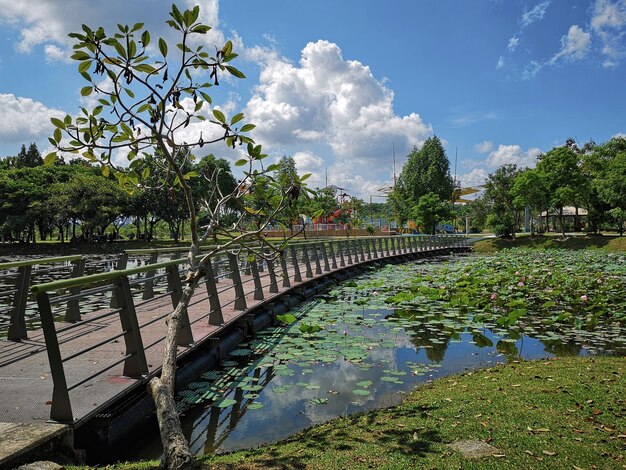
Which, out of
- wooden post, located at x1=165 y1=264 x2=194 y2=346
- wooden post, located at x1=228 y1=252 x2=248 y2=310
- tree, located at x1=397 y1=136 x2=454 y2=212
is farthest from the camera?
tree, located at x1=397 y1=136 x2=454 y2=212

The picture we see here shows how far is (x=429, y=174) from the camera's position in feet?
164

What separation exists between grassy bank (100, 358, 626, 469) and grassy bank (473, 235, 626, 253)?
29.5 meters

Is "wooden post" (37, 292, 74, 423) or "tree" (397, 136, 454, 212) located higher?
"tree" (397, 136, 454, 212)

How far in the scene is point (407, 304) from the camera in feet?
35.3

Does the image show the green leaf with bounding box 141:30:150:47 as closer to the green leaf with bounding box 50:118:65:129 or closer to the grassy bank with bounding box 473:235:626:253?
the green leaf with bounding box 50:118:65:129

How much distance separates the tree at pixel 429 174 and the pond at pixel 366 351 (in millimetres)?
39255

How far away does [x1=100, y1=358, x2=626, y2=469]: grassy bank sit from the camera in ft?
9.42

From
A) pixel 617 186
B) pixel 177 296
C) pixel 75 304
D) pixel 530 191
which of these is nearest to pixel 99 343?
pixel 177 296

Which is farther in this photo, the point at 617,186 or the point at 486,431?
the point at 617,186

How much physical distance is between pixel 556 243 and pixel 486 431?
34.1 m

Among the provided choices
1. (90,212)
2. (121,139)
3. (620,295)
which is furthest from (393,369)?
(90,212)

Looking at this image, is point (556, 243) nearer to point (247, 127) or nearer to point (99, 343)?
point (247, 127)

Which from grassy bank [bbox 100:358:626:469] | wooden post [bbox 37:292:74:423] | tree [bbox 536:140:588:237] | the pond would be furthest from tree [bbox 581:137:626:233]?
wooden post [bbox 37:292:74:423]

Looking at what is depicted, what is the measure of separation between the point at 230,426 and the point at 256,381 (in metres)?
1.24
